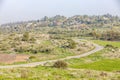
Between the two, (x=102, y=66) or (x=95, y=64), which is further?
(x=95, y=64)

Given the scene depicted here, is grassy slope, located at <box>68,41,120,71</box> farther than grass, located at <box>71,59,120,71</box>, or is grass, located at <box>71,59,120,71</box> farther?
grassy slope, located at <box>68,41,120,71</box>

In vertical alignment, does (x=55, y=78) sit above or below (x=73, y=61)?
above

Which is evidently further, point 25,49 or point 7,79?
point 25,49

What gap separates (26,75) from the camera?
25344mm

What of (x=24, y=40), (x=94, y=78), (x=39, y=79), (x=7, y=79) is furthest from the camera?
(x=24, y=40)

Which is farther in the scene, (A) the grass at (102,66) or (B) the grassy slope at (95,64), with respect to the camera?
(B) the grassy slope at (95,64)

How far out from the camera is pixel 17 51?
3893 inches

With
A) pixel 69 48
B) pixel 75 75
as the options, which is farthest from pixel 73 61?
pixel 75 75

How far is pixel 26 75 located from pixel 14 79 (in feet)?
8.84

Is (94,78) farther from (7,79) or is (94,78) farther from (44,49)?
(44,49)

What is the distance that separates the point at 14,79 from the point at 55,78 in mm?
4540

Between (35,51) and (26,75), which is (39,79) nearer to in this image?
(26,75)

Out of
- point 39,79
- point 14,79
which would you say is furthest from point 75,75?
point 14,79

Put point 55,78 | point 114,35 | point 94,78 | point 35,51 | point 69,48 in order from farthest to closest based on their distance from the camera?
point 114,35, point 69,48, point 35,51, point 94,78, point 55,78
